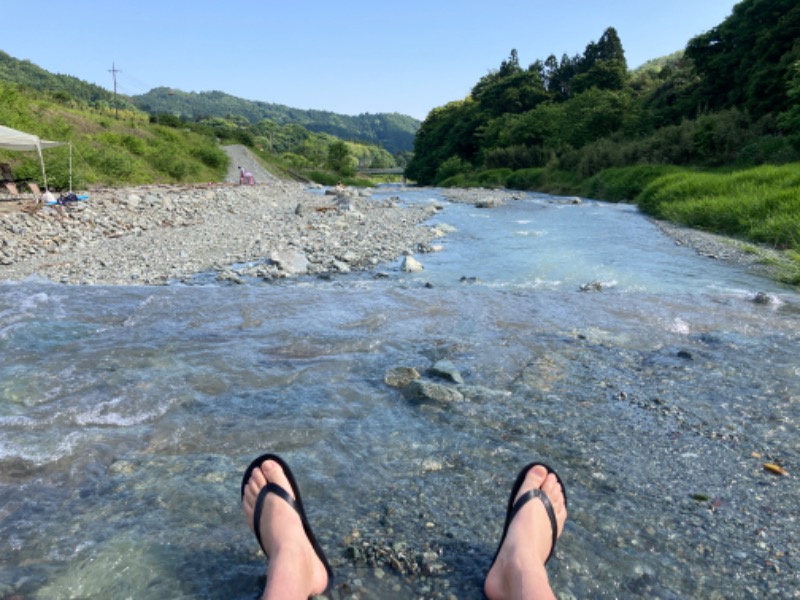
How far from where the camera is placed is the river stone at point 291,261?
789 centimetres

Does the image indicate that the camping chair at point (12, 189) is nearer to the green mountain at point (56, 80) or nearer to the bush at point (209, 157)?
the bush at point (209, 157)

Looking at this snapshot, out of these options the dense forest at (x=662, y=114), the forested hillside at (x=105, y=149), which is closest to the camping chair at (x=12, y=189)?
the forested hillside at (x=105, y=149)

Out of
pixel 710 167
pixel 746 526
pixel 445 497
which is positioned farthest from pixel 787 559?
pixel 710 167

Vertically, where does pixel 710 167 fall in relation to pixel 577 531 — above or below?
above

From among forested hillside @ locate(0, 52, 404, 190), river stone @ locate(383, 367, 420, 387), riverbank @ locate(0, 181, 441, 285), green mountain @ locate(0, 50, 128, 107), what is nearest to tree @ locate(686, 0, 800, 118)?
riverbank @ locate(0, 181, 441, 285)

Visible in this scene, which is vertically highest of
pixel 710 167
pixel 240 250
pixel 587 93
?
pixel 587 93

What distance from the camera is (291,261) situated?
8.16 m

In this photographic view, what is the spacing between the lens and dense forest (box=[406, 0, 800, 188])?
21.2 meters

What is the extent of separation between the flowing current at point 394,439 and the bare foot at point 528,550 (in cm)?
11

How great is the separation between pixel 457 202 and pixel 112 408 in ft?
73.7

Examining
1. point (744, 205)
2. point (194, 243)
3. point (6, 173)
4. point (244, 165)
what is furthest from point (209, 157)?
point (744, 205)

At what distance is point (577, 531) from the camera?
6.92ft

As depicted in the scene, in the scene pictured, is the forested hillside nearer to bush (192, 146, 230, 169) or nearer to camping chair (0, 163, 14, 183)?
bush (192, 146, 230, 169)

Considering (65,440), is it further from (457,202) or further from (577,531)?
(457,202)
